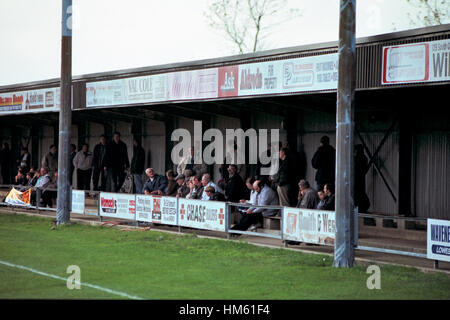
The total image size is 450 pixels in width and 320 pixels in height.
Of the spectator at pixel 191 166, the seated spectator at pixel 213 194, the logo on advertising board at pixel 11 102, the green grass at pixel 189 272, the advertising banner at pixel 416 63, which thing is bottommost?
the green grass at pixel 189 272

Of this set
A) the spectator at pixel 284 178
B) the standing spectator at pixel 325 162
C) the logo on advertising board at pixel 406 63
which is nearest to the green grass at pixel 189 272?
the spectator at pixel 284 178

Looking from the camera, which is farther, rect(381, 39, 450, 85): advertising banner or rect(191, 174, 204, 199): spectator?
rect(191, 174, 204, 199): spectator

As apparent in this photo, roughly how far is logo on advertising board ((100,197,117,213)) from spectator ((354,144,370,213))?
650 centimetres

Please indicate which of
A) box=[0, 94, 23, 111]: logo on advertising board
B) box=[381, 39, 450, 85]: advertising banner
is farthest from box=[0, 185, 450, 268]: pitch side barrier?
box=[0, 94, 23, 111]: logo on advertising board

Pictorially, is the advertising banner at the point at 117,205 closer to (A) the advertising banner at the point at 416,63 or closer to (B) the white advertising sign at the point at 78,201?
(B) the white advertising sign at the point at 78,201

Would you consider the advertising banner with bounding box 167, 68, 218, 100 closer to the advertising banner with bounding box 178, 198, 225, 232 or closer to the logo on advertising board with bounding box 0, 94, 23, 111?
the advertising banner with bounding box 178, 198, 225, 232

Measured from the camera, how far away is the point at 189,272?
1061 cm

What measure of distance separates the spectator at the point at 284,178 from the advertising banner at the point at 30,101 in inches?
352

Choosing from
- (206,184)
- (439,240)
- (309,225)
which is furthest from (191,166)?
(439,240)

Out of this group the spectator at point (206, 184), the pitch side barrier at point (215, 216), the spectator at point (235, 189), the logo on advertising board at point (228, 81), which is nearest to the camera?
the pitch side barrier at point (215, 216)

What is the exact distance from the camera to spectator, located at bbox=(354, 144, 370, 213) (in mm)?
15672

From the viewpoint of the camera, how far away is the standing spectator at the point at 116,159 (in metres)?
22.3

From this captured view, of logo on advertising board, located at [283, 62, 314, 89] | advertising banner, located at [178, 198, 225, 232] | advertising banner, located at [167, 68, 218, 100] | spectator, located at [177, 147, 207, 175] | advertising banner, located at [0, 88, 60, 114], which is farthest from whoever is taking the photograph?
advertising banner, located at [0, 88, 60, 114]
